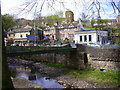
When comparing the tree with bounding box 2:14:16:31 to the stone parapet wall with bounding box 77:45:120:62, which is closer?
the stone parapet wall with bounding box 77:45:120:62

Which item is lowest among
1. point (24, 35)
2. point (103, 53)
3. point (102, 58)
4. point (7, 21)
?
point (102, 58)

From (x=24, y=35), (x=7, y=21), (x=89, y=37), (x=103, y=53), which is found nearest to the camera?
(x=103, y=53)

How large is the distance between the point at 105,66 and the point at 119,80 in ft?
8.31

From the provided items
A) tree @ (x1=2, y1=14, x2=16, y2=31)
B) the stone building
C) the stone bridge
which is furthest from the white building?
tree @ (x1=2, y1=14, x2=16, y2=31)

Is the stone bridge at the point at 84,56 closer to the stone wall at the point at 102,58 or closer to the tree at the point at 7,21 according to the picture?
the stone wall at the point at 102,58

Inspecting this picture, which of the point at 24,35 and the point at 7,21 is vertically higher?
the point at 7,21

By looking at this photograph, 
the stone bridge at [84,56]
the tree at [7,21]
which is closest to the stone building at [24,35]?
the tree at [7,21]

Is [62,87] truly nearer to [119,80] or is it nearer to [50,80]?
[50,80]

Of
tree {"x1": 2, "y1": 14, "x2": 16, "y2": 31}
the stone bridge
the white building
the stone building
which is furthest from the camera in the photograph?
the stone building

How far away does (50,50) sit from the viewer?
887cm

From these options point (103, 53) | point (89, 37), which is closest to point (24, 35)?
point (89, 37)

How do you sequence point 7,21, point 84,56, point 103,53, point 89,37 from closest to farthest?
point 103,53 → point 84,56 → point 89,37 → point 7,21

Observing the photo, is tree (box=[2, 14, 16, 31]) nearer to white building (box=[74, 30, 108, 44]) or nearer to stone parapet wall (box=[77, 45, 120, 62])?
white building (box=[74, 30, 108, 44])

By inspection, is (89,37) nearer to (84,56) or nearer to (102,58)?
(84,56)
